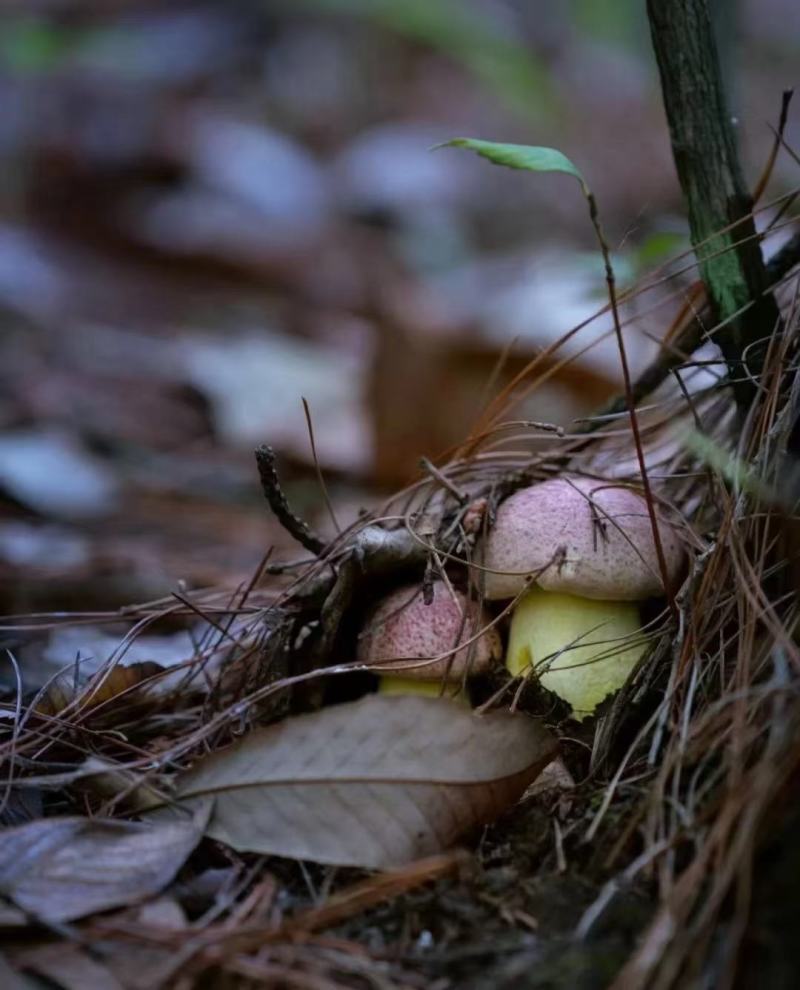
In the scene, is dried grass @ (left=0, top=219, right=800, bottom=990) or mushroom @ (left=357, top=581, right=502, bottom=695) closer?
dried grass @ (left=0, top=219, right=800, bottom=990)

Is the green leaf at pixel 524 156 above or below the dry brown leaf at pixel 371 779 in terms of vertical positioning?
above

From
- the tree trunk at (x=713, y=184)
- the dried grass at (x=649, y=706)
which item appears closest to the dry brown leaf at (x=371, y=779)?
the dried grass at (x=649, y=706)

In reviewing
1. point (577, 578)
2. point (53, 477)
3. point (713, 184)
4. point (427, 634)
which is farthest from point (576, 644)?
point (53, 477)

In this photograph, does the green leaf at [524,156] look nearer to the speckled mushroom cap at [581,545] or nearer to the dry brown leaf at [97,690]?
the speckled mushroom cap at [581,545]

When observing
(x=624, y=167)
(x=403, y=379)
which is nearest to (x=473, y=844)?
(x=403, y=379)

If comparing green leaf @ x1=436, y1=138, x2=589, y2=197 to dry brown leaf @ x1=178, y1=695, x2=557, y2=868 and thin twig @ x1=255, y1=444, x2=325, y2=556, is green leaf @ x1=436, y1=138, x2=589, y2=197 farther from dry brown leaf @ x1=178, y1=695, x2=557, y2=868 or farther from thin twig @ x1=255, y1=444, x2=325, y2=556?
dry brown leaf @ x1=178, y1=695, x2=557, y2=868

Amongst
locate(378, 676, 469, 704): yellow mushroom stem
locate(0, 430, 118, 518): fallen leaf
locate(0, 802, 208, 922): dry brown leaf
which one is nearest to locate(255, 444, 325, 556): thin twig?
locate(378, 676, 469, 704): yellow mushroom stem
